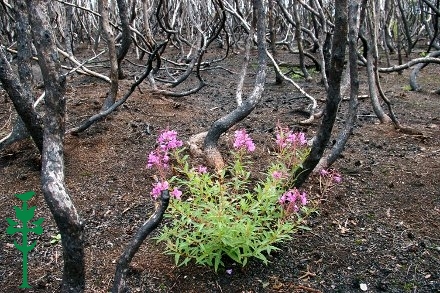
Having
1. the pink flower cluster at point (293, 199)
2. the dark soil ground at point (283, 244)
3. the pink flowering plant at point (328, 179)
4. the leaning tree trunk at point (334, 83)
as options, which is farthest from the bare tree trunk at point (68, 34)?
the pink flower cluster at point (293, 199)

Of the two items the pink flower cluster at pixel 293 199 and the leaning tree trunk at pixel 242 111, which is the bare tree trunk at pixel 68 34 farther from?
the pink flower cluster at pixel 293 199

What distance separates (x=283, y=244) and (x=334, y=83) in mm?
887

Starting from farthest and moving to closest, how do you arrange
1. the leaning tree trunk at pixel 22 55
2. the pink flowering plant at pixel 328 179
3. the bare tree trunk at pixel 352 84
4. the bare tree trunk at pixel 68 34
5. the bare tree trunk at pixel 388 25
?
the bare tree trunk at pixel 388 25
the bare tree trunk at pixel 68 34
the leaning tree trunk at pixel 22 55
the bare tree trunk at pixel 352 84
the pink flowering plant at pixel 328 179

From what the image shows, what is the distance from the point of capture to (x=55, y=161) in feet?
5.86

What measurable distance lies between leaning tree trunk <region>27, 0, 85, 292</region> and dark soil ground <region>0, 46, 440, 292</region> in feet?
1.52

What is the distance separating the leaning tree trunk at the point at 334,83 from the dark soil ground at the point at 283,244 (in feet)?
1.00

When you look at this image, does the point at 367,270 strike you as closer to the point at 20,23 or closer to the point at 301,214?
the point at 301,214

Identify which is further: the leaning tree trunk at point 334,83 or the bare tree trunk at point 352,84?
the bare tree trunk at point 352,84

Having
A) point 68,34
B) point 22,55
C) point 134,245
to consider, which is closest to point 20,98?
point 22,55

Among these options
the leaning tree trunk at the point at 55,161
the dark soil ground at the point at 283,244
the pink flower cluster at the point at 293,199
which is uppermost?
the leaning tree trunk at the point at 55,161

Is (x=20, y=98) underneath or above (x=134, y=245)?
above

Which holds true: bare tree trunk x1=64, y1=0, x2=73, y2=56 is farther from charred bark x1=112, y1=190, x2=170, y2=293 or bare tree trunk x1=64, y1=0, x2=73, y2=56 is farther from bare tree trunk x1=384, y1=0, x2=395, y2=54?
bare tree trunk x1=384, y1=0, x2=395, y2=54

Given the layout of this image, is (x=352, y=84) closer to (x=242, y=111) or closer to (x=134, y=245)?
(x=242, y=111)

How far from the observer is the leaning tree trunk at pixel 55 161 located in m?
1.67
